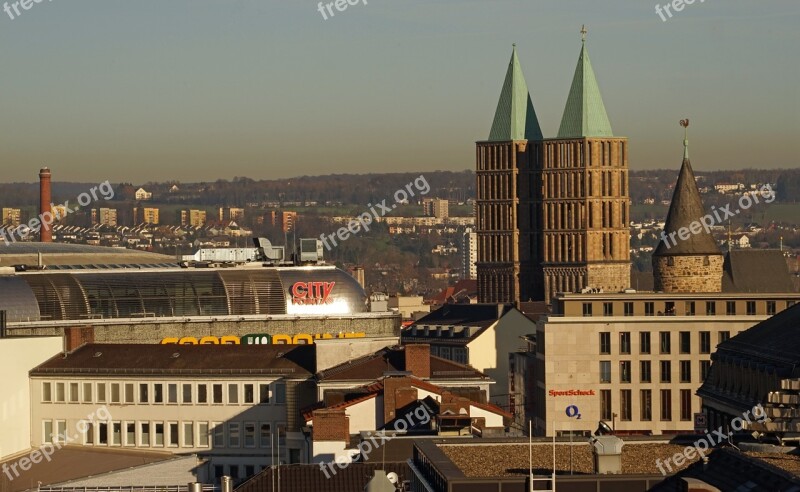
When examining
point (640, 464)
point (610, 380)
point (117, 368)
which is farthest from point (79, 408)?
point (640, 464)

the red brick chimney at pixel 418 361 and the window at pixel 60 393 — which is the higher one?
the red brick chimney at pixel 418 361

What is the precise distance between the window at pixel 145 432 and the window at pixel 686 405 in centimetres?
3205

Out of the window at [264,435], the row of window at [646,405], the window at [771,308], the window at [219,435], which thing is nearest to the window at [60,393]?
the window at [219,435]

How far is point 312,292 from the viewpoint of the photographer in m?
165

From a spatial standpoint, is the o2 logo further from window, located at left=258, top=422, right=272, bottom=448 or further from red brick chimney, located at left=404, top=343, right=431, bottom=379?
red brick chimney, located at left=404, top=343, right=431, bottom=379

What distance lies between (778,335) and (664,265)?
265 ft

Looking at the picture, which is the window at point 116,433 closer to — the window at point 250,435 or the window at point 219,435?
the window at point 219,435

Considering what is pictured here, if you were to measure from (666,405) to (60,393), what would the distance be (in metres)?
34.5

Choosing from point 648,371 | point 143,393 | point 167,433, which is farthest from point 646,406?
point 143,393

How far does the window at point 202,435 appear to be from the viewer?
119 metres

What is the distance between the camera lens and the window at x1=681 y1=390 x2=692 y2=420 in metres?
138

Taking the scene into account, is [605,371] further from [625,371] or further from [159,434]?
[159,434]

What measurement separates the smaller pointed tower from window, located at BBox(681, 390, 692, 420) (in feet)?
145

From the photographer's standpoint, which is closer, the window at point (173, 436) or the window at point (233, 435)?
the window at point (233, 435)
